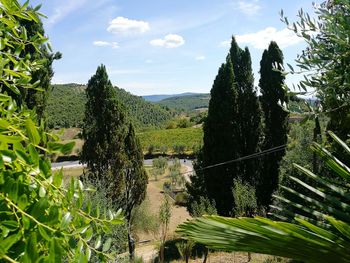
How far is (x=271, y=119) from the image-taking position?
18.6m

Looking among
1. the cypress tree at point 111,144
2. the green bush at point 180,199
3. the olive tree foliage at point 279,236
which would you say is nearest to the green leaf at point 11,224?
the olive tree foliage at point 279,236

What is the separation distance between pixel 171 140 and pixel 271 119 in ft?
131

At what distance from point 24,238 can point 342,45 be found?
92.5 inches

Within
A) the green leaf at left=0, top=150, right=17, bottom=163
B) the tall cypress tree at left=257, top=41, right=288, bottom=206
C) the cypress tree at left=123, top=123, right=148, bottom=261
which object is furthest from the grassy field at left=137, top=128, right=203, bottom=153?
the green leaf at left=0, top=150, right=17, bottom=163

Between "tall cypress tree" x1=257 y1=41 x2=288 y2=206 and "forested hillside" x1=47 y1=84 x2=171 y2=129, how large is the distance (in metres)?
35.7

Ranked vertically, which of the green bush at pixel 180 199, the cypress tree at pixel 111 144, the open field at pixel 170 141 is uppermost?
the cypress tree at pixel 111 144

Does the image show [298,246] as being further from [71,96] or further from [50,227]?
[71,96]

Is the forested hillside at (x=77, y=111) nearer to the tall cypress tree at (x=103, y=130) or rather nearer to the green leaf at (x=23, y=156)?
the tall cypress tree at (x=103, y=130)

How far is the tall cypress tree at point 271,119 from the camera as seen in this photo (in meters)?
18.0

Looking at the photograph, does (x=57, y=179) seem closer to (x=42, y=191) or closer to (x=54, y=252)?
(x=42, y=191)

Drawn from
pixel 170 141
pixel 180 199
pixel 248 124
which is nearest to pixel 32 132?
pixel 248 124

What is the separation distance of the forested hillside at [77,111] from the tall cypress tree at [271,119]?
1405 inches

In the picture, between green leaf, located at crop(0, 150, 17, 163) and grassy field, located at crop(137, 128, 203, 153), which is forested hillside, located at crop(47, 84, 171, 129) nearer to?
grassy field, located at crop(137, 128, 203, 153)

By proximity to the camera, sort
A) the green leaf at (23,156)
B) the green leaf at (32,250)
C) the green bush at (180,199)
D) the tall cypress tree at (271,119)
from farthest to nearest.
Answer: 1. the green bush at (180,199)
2. the tall cypress tree at (271,119)
3. the green leaf at (23,156)
4. the green leaf at (32,250)
